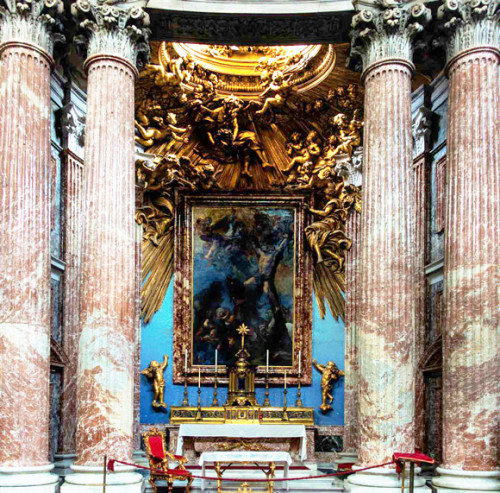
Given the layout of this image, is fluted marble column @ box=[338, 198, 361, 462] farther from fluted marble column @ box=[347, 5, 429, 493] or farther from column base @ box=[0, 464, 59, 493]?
column base @ box=[0, 464, 59, 493]

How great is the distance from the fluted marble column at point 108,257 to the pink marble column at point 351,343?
17.2 ft

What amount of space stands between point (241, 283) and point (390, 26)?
6739mm

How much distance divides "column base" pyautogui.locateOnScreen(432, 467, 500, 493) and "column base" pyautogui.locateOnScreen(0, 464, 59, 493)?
5324mm

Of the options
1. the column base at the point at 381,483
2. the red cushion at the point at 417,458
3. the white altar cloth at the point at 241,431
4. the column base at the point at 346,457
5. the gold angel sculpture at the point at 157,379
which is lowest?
the column base at the point at 346,457

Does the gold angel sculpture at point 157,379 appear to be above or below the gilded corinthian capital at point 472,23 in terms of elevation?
below

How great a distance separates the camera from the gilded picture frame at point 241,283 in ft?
57.2

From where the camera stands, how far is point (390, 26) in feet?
42.7

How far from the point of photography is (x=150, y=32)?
13.6 meters

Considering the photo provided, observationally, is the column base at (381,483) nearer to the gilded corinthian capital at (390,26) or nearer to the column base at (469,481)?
the column base at (469,481)

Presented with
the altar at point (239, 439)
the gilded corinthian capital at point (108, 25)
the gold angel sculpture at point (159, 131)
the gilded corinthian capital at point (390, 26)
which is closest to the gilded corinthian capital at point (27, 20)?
the gilded corinthian capital at point (108, 25)

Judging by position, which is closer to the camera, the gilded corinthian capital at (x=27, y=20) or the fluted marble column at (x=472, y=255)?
the fluted marble column at (x=472, y=255)

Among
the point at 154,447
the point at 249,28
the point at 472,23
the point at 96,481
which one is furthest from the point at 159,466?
the point at 472,23

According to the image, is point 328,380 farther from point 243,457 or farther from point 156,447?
point 156,447

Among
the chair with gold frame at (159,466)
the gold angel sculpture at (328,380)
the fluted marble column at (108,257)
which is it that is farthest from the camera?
the gold angel sculpture at (328,380)
